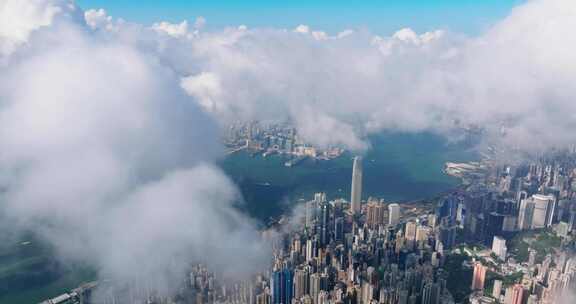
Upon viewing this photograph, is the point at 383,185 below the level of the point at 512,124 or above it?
below

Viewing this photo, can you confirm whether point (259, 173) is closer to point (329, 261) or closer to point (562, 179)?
point (329, 261)

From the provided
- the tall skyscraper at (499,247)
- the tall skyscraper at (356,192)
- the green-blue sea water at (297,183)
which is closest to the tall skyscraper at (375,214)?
the tall skyscraper at (356,192)

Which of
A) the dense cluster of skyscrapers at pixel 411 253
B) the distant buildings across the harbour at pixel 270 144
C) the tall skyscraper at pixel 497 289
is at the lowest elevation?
the tall skyscraper at pixel 497 289

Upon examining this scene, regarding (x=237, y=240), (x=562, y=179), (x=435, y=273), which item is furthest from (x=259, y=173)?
(x=562, y=179)

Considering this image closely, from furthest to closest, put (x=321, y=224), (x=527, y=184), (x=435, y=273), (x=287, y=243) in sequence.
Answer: (x=527, y=184), (x=321, y=224), (x=287, y=243), (x=435, y=273)

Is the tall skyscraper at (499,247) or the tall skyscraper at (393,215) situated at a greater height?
the tall skyscraper at (393,215)

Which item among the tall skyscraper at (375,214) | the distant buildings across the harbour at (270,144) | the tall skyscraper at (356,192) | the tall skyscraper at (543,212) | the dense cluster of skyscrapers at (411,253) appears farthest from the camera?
the distant buildings across the harbour at (270,144)

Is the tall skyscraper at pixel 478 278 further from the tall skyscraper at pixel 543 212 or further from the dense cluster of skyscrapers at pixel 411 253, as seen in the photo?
the tall skyscraper at pixel 543 212

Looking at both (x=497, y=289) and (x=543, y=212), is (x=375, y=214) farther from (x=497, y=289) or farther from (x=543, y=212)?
(x=543, y=212)

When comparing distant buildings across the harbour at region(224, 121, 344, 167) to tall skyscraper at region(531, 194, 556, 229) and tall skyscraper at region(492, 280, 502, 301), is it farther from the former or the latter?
tall skyscraper at region(492, 280, 502, 301)

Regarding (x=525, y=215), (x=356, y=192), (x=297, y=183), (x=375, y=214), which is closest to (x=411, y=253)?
(x=375, y=214)

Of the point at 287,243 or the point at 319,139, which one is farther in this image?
the point at 319,139
